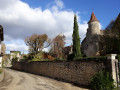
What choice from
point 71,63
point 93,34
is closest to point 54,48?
point 93,34

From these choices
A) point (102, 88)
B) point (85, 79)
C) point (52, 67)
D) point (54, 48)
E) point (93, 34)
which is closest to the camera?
point (102, 88)

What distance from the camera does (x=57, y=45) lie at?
29953mm

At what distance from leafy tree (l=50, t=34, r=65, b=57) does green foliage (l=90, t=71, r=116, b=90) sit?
21.1 m

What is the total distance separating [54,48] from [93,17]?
12.5m

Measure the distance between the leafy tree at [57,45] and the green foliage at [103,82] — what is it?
21120 millimetres

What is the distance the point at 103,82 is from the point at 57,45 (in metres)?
23.3

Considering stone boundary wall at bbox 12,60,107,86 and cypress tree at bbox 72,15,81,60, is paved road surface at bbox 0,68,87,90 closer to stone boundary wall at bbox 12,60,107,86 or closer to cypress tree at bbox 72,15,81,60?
stone boundary wall at bbox 12,60,107,86

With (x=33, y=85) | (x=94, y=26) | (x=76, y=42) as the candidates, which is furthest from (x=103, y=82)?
(x=94, y=26)

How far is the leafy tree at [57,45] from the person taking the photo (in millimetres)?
28844

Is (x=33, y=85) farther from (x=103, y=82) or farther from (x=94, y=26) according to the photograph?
(x=94, y=26)

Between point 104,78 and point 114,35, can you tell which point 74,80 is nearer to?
point 104,78

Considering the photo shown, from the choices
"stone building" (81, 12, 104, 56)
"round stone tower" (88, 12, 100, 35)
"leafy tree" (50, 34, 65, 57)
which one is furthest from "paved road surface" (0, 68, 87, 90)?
"leafy tree" (50, 34, 65, 57)

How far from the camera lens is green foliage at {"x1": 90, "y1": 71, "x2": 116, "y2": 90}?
268 inches

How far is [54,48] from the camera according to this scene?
97.1 feet
